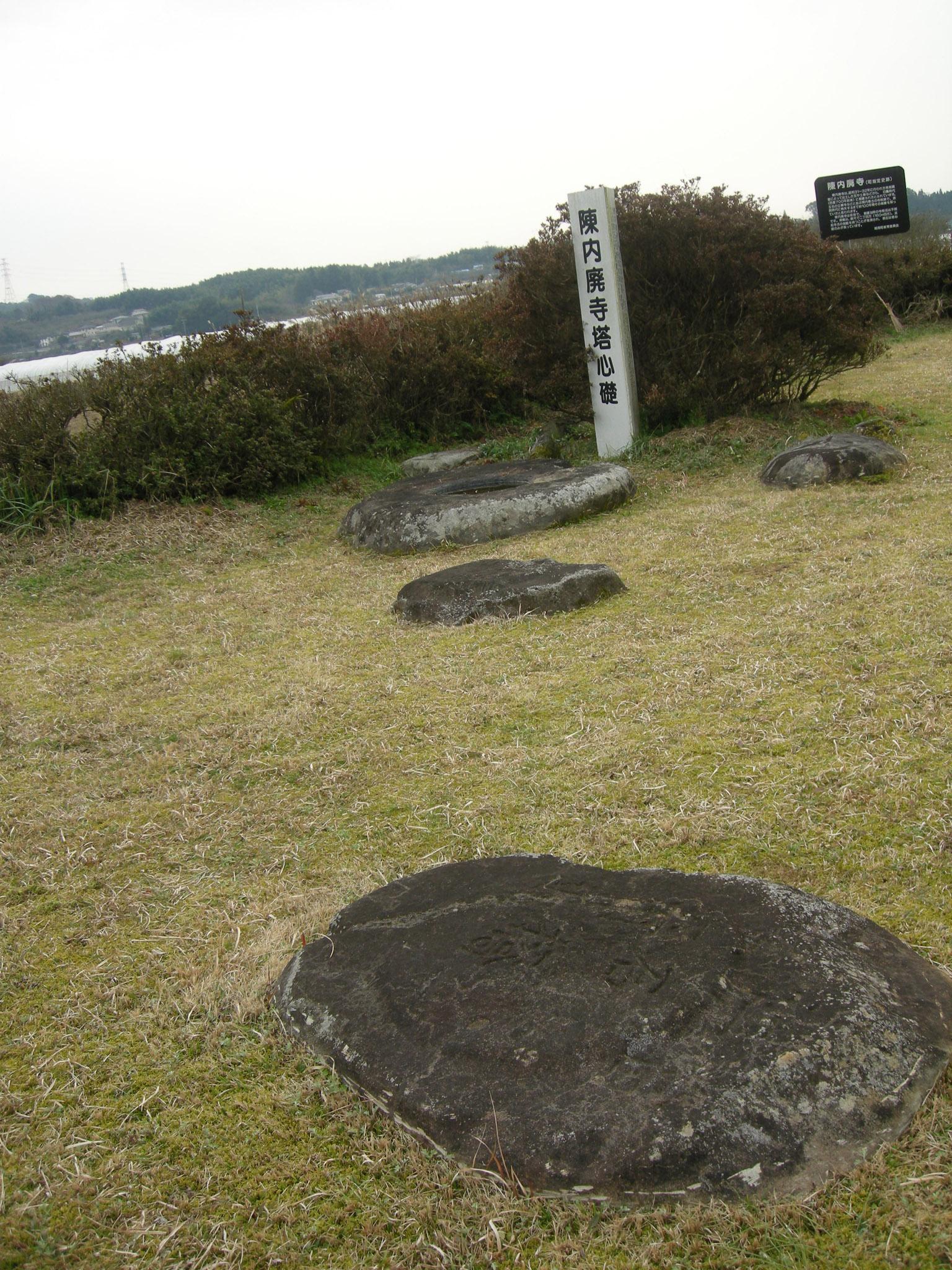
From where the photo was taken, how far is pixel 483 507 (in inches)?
271

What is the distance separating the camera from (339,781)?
3533 millimetres

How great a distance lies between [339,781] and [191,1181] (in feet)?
5.71

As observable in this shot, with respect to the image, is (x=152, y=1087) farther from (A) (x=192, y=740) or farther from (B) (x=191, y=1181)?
(A) (x=192, y=740)

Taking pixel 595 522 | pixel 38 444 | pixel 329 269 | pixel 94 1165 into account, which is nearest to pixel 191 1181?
pixel 94 1165

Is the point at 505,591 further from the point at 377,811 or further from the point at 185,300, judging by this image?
the point at 185,300

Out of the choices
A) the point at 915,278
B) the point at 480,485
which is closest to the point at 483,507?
the point at 480,485

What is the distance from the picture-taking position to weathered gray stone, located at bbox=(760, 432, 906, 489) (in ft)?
22.6

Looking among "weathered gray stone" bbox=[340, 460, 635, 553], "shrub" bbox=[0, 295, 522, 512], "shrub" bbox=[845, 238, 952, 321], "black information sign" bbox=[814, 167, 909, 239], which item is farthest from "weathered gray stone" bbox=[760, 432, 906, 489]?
"shrub" bbox=[845, 238, 952, 321]

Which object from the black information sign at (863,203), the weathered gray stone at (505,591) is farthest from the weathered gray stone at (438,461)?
the black information sign at (863,203)

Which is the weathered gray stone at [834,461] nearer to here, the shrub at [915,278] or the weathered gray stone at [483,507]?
the weathered gray stone at [483,507]

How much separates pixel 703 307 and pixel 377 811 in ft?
22.9

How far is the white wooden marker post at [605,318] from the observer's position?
8.20m

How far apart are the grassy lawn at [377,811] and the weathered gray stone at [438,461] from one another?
8.39ft

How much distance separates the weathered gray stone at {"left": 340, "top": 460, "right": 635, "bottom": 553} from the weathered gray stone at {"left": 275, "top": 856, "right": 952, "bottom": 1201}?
4539 millimetres
